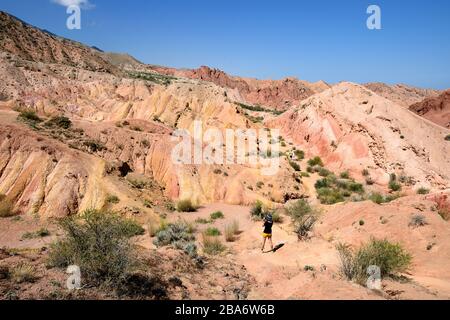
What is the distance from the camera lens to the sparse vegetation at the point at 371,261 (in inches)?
377

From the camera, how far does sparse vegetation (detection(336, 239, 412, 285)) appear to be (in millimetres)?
9578

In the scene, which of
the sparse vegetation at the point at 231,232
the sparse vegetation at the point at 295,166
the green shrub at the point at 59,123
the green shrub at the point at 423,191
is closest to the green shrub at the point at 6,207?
the green shrub at the point at 59,123

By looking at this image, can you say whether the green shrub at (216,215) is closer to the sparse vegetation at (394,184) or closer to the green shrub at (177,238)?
the green shrub at (177,238)

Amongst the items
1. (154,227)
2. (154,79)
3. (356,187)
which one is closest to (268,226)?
(154,227)

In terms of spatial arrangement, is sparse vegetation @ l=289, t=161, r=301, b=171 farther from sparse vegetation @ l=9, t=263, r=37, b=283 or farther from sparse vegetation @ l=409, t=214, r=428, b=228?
sparse vegetation @ l=9, t=263, r=37, b=283

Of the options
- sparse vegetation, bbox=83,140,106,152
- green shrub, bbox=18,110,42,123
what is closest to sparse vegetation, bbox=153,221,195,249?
sparse vegetation, bbox=83,140,106,152

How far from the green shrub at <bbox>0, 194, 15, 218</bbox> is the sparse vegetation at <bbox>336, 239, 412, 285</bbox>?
1451 centimetres

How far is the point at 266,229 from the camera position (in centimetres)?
1400

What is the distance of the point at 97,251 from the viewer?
8.60 metres

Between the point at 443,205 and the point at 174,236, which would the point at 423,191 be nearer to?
the point at 443,205

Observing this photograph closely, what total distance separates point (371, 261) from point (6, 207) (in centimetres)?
1550
